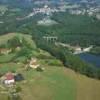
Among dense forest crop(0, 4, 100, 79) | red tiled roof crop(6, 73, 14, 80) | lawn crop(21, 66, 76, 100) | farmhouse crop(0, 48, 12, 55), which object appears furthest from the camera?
dense forest crop(0, 4, 100, 79)

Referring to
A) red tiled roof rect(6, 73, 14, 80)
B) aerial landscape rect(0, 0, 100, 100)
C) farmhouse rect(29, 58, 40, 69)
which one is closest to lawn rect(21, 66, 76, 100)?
aerial landscape rect(0, 0, 100, 100)

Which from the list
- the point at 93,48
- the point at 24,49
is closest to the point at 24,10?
the point at 93,48

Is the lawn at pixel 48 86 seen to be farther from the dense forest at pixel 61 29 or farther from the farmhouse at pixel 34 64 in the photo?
the dense forest at pixel 61 29

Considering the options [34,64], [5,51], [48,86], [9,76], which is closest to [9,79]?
[9,76]

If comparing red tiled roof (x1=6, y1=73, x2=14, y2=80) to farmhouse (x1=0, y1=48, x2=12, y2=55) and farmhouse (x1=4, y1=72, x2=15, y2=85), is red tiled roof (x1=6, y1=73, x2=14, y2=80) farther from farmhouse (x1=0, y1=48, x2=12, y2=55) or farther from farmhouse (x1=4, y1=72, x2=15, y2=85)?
farmhouse (x1=0, y1=48, x2=12, y2=55)

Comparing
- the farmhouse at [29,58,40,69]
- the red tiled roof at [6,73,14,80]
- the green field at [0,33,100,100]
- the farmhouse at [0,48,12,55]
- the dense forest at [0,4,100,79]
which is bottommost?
the dense forest at [0,4,100,79]

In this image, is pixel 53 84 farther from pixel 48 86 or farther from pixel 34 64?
pixel 34 64

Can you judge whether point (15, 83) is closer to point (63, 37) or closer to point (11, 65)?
point (11, 65)

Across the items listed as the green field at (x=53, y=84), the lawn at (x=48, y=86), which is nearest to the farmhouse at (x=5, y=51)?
the green field at (x=53, y=84)
